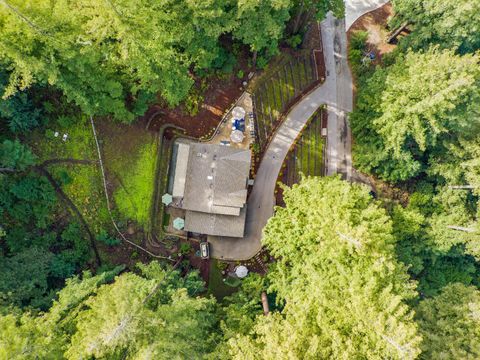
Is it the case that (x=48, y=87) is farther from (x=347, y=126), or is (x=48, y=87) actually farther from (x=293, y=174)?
(x=347, y=126)

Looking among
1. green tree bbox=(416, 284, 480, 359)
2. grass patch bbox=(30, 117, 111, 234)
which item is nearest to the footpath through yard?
grass patch bbox=(30, 117, 111, 234)

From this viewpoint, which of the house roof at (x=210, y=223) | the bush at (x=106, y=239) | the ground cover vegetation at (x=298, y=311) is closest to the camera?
the ground cover vegetation at (x=298, y=311)

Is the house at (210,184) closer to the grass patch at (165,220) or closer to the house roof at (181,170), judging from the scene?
the house roof at (181,170)

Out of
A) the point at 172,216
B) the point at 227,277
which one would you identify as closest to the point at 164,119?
the point at 172,216

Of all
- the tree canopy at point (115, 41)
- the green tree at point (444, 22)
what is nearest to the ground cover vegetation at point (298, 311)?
the tree canopy at point (115, 41)

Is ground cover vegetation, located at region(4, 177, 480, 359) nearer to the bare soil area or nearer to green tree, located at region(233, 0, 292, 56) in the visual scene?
green tree, located at region(233, 0, 292, 56)
